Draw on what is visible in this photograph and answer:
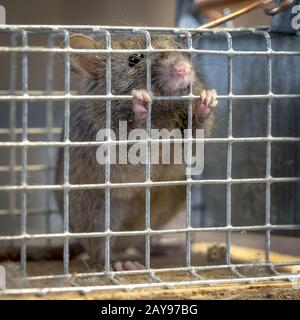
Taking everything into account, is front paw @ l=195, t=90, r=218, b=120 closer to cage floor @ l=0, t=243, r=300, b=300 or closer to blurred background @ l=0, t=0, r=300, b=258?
blurred background @ l=0, t=0, r=300, b=258

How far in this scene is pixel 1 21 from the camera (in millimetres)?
2920

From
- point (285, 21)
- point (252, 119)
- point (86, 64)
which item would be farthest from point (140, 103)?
point (252, 119)

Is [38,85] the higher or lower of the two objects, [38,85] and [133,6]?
the lower

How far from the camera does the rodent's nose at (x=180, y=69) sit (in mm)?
3211

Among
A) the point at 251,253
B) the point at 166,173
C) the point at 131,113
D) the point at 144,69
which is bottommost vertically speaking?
the point at 251,253

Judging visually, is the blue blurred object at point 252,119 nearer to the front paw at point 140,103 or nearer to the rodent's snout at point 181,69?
the rodent's snout at point 181,69

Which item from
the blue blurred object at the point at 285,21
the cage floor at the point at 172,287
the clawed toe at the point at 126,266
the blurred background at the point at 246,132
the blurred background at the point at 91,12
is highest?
the blurred background at the point at 91,12

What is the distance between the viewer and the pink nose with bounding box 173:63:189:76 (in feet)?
10.5

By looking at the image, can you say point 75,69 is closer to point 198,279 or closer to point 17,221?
point 198,279

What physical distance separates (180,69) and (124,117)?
359 millimetres

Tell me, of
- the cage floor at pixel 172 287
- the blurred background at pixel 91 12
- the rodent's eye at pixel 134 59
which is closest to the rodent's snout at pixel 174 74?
the rodent's eye at pixel 134 59

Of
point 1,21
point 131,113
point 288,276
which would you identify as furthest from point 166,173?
point 1,21

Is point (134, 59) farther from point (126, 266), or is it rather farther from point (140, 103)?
point (126, 266)

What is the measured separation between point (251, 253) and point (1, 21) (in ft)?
6.53
